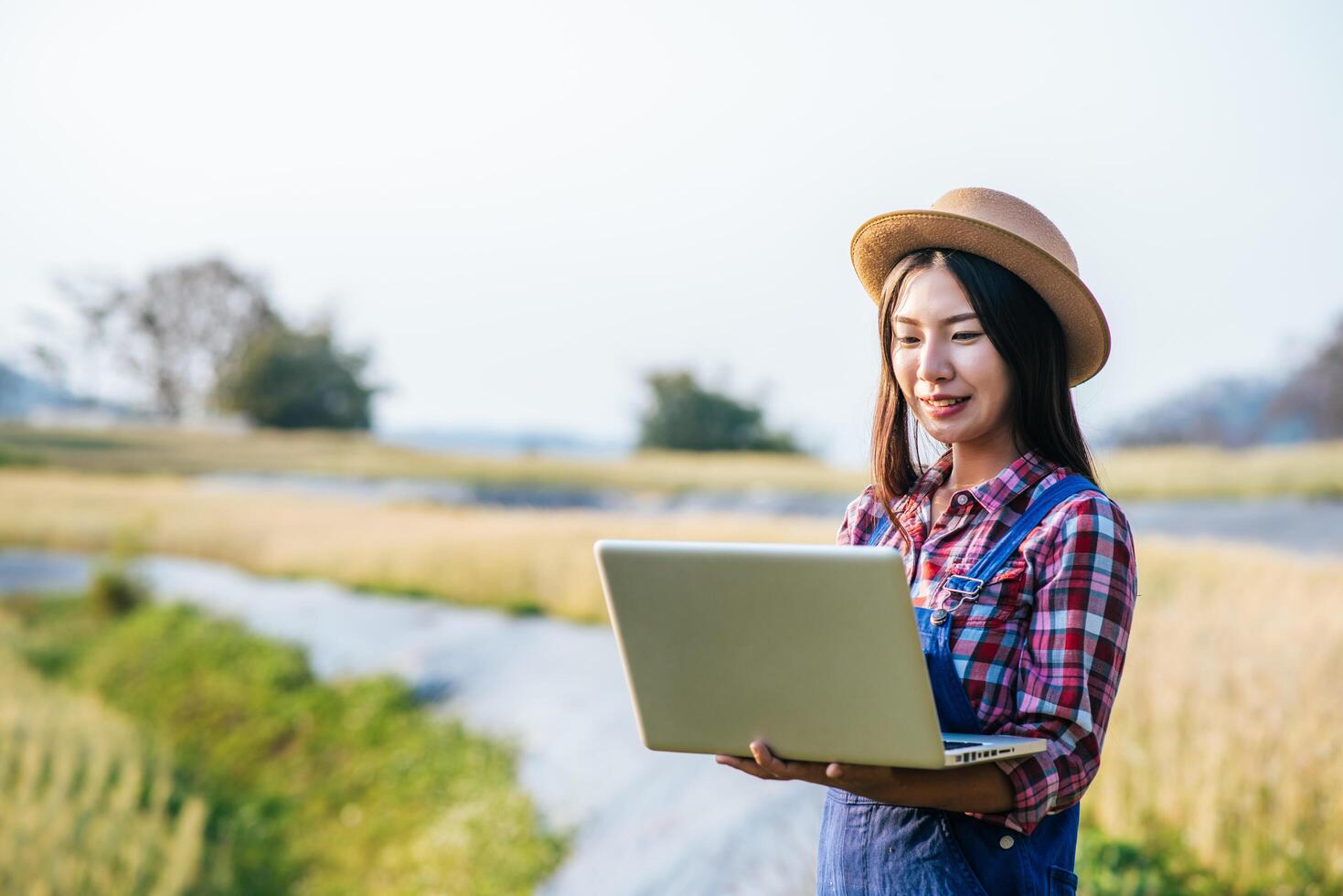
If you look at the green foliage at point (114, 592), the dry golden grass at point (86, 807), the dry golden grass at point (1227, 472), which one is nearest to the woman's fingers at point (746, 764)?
the dry golden grass at point (1227, 472)

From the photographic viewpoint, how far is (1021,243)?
1241 mm

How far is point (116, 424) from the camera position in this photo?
6.68 metres

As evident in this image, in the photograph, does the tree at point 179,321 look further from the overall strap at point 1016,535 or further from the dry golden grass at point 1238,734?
the overall strap at point 1016,535

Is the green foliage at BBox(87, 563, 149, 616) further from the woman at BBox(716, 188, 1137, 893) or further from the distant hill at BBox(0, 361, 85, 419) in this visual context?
the woman at BBox(716, 188, 1137, 893)

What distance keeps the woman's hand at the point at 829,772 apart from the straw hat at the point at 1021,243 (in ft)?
1.63

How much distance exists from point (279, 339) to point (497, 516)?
5.09ft

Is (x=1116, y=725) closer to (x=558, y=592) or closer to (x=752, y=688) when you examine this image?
(x=752, y=688)

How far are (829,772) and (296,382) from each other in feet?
20.1

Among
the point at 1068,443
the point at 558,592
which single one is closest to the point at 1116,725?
the point at 1068,443

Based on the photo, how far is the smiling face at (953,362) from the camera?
1.27m

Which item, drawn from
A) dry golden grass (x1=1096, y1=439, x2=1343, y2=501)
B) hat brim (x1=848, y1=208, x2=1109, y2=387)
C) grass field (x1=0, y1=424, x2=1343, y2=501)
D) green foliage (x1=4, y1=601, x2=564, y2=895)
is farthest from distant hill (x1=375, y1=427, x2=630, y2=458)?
hat brim (x1=848, y1=208, x2=1109, y2=387)

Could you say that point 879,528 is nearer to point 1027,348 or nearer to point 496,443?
point 1027,348

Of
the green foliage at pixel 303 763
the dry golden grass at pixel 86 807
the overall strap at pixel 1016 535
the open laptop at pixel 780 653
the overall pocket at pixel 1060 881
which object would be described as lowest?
the dry golden grass at pixel 86 807

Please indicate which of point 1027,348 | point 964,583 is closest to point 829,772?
point 964,583
